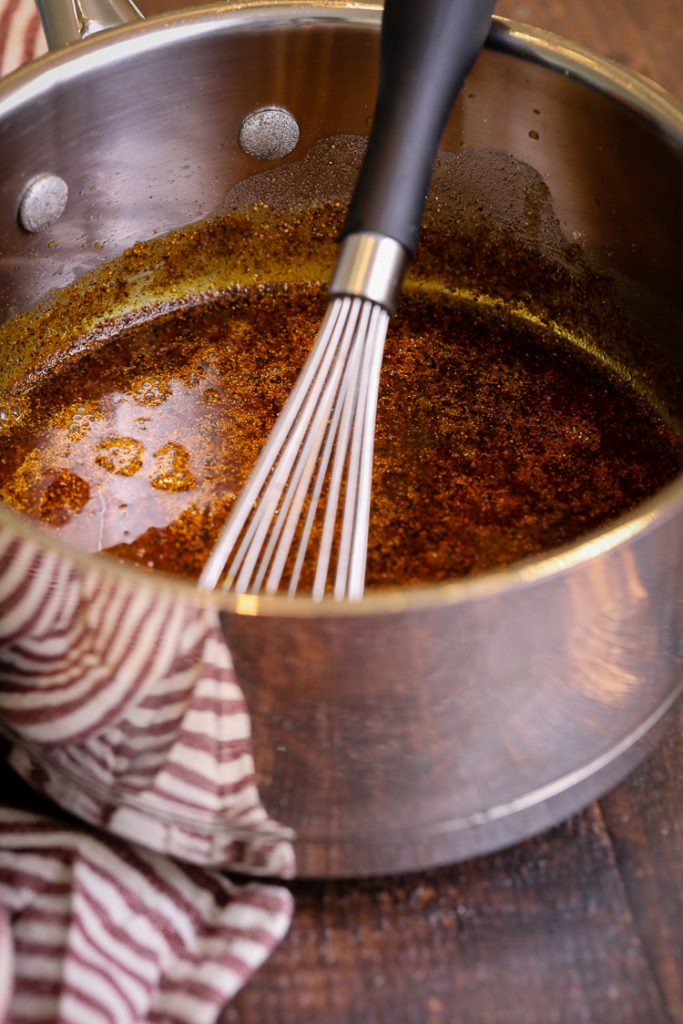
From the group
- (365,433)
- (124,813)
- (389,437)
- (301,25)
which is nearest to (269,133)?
(301,25)

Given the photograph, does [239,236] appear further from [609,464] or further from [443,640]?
[443,640]

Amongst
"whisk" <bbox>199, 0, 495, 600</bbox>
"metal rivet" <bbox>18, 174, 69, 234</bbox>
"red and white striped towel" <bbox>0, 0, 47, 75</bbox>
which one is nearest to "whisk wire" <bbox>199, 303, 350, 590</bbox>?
"whisk" <bbox>199, 0, 495, 600</bbox>

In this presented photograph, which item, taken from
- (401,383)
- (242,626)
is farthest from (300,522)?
(242,626)

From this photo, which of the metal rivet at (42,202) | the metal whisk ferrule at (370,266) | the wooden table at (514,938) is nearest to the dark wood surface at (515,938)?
the wooden table at (514,938)

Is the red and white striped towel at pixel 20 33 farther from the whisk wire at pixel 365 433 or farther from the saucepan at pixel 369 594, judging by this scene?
the whisk wire at pixel 365 433

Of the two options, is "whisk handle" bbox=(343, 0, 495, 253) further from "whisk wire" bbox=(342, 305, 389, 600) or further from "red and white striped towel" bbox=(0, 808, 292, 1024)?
"red and white striped towel" bbox=(0, 808, 292, 1024)

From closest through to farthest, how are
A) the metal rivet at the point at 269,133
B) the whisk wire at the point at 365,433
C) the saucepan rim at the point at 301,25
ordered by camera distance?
the whisk wire at the point at 365,433 < the saucepan rim at the point at 301,25 < the metal rivet at the point at 269,133
